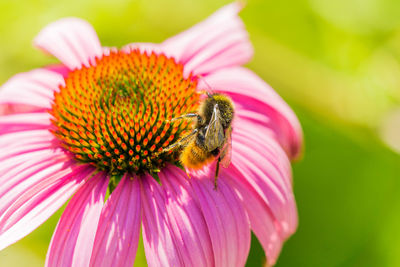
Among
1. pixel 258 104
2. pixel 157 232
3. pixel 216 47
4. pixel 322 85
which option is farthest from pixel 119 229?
pixel 322 85

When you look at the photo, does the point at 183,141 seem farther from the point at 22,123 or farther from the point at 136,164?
the point at 22,123

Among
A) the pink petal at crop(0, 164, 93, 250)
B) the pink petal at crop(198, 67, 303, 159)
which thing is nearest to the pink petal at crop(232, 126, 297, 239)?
the pink petal at crop(198, 67, 303, 159)

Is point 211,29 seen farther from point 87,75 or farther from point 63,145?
point 63,145

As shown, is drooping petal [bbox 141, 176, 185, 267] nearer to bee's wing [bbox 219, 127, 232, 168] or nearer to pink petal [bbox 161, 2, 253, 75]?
bee's wing [bbox 219, 127, 232, 168]

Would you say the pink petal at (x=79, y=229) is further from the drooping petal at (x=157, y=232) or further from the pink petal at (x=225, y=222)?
the pink petal at (x=225, y=222)

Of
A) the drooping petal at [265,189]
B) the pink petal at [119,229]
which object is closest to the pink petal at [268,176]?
the drooping petal at [265,189]

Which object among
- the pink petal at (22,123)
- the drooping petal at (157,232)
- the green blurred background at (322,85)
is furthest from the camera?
the green blurred background at (322,85)

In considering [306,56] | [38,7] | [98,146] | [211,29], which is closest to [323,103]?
[306,56]
